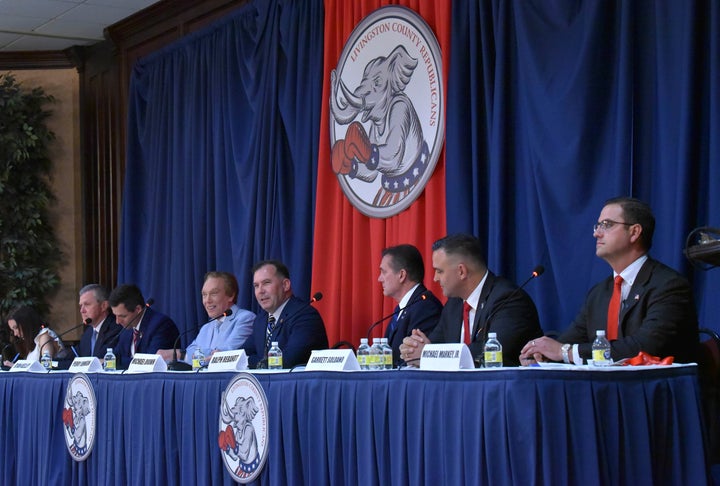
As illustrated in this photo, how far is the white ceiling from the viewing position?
25.3 ft

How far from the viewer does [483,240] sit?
16.8ft

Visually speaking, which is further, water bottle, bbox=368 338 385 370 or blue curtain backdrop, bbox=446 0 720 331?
blue curtain backdrop, bbox=446 0 720 331

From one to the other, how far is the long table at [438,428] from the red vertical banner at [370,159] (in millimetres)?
1816

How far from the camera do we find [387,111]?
578cm

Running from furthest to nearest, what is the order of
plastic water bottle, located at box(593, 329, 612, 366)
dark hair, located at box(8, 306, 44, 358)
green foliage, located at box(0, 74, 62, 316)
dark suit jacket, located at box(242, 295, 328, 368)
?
green foliage, located at box(0, 74, 62, 316) → dark hair, located at box(8, 306, 44, 358) → dark suit jacket, located at box(242, 295, 328, 368) → plastic water bottle, located at box(593, 329, 612, 366)

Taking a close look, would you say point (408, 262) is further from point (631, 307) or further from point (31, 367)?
point (31, 367)

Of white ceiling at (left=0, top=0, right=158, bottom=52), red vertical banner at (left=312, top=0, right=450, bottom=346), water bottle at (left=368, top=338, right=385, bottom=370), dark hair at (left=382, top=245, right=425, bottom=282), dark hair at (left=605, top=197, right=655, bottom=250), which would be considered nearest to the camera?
water bottle at (left=368, top=338, right=385, bottom=370)

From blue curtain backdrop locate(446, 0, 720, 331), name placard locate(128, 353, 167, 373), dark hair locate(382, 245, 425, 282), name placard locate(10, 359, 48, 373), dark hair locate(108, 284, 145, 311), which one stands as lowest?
name placard locate(10, 359, 48, 373)

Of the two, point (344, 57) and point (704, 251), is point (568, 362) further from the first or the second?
point (344, 57)

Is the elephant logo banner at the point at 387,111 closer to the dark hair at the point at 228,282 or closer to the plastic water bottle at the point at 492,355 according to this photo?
the dark hair at the point at 228,282

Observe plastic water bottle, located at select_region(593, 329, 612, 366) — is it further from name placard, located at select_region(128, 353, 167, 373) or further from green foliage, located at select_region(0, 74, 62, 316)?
green foliage, located at select_region(0, 74, 62, 316)

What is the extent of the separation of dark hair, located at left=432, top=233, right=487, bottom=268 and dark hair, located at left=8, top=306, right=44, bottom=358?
11.7ft

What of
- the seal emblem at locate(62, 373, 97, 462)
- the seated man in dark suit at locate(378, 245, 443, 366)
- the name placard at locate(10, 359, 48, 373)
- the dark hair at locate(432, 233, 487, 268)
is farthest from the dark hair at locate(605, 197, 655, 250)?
the name placard at locate(10, 359, 48, 373)

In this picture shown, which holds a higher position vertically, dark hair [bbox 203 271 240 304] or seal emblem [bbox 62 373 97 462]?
dark hair [bbox 203 271 240 304]
